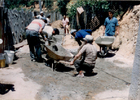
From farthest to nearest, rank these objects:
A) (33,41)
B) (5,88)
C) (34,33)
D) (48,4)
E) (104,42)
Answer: (48,4), (104,42), (33,41), (34,33), (5,88)

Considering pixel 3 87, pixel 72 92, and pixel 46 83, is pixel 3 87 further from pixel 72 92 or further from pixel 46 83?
pixel 72 92

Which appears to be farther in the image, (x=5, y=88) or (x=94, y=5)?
(x=94, y=5)

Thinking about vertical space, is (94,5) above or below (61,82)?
A: above

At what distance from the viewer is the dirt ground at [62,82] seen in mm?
3812

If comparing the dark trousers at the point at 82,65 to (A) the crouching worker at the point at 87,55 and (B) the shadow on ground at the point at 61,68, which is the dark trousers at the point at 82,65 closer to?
(A) the crouching worker at the point at 87,55

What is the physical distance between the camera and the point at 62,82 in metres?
4.63

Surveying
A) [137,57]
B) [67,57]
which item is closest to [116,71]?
[67,57]

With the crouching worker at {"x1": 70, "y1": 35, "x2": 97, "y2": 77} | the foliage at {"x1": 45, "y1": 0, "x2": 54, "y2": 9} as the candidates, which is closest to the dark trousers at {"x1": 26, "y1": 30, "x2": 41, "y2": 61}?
the crouching worker at {"x1": 70, "y1": 35, "x2": 97, "y2": 77}

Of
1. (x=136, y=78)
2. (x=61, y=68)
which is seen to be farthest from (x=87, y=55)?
(x=136, y=78)

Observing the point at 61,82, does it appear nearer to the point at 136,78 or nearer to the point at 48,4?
the point at 136,78

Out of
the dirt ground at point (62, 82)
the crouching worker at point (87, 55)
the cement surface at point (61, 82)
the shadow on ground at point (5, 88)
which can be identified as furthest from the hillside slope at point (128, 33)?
the shadow on ground at point (5, 88)

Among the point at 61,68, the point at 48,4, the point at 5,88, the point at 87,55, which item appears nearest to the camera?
the point at 5,88

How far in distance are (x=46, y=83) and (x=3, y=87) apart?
110cm

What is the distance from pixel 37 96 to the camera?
369 cm
